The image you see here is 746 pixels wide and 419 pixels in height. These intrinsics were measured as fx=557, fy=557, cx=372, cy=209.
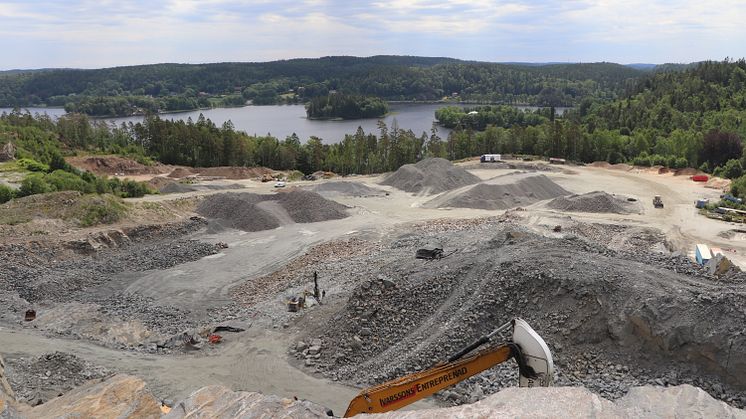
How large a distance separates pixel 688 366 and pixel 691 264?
540 centimetres

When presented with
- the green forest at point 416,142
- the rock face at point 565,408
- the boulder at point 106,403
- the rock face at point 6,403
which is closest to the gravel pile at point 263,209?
the boulder at point 106,403

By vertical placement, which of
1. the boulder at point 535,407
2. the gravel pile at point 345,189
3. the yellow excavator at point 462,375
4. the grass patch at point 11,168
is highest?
the boulder at point 535,407

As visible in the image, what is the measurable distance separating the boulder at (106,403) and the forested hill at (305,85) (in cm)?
12898

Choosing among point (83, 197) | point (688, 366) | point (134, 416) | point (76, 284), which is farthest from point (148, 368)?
point (83, 197)

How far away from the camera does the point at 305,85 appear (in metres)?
169

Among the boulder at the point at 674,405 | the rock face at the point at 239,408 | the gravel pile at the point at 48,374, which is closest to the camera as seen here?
the boulder at the point at 674,405

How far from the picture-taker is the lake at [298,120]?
9312 centimetres

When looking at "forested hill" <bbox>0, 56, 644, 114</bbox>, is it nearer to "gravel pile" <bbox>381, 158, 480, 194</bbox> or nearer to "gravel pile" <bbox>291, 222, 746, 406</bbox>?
"gravel pile" <bbox>381, 158, 480, 194</bbox>

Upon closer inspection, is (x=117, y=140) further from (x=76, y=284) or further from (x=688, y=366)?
(x=688, y=366)

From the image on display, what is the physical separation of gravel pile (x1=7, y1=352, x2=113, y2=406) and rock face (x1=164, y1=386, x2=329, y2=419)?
15.1 feet

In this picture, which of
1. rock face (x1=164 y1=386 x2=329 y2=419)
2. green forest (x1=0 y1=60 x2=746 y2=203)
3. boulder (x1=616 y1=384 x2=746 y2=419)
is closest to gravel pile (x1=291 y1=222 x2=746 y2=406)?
boulder (x1=616 y1=384 x2=746 y2=419)

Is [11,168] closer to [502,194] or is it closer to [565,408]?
[502,194]

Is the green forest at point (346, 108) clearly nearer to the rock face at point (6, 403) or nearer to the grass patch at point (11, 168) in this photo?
the grass patch at point (11, 168)

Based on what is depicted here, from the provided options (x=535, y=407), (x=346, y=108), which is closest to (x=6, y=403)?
(x=535, y=407)
